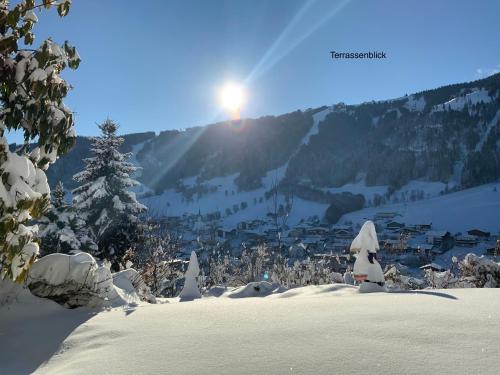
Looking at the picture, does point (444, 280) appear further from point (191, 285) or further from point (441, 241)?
point (441, 241)

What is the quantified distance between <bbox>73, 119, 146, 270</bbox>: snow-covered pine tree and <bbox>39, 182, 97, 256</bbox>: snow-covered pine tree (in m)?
1.61

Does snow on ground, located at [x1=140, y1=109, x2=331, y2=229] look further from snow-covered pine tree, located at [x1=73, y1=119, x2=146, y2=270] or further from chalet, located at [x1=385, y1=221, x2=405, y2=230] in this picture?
snow-covered pine tree, located at [x1=73, y1=119, x2=146, y2=270]

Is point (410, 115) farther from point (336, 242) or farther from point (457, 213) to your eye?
point (336, 242)

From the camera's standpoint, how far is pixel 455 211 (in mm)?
122750

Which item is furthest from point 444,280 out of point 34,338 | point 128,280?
point 34,338

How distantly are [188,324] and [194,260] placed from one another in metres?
9.96

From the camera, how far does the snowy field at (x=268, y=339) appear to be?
3.12 meters

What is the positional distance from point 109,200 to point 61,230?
13.2 ft

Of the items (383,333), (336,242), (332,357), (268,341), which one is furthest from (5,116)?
(336,242)

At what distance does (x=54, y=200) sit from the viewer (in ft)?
64.8

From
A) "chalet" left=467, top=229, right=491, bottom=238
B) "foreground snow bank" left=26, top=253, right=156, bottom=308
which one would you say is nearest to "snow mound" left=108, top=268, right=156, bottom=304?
"foreground snow bank" left=26, top=253, right=156, bottom=308

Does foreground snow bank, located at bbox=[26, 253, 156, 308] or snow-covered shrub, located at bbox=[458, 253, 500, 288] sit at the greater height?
foreground snow bank, located at bbox=[26, 253, 156, 308]

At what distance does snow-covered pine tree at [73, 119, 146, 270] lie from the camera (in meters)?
21.7

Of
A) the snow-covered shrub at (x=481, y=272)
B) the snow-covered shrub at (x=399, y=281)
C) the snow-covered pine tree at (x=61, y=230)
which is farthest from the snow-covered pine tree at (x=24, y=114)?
the snow-covered pine tree at (x=61, y=230)
